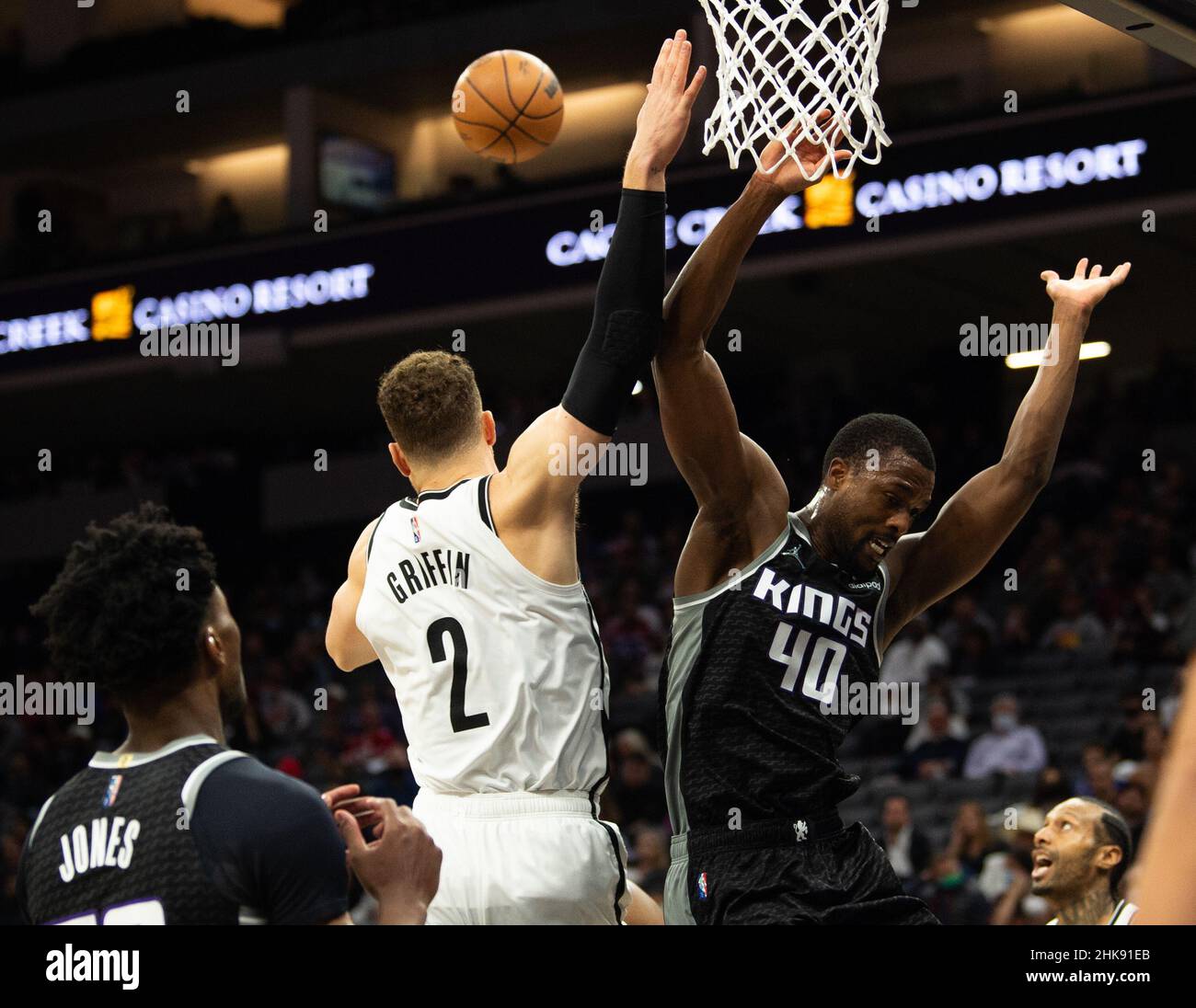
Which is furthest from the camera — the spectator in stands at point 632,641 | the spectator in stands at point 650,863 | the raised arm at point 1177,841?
the spectator in stands at point 632,641

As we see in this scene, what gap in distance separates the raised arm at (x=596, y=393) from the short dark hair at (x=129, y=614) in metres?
0.78

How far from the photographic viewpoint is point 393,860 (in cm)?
247

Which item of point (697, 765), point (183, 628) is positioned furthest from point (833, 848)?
point (183, 628)

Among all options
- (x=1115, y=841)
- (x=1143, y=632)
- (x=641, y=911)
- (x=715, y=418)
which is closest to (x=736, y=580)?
(x=715, y=418)

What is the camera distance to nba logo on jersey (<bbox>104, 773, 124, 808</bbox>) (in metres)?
2.43

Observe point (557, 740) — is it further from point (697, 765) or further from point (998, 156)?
point (998, 156)

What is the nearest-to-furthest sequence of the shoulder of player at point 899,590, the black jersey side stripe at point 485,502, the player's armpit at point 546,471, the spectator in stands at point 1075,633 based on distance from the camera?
the player's armpit at point 546,471 < the black jersey side stripe at point 485,502 < the shoulder of player at point 899,590 < the spectator in stands at point 1075,633

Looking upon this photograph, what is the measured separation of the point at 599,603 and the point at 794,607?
32.2ft

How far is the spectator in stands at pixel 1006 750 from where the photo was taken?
31.1 ft

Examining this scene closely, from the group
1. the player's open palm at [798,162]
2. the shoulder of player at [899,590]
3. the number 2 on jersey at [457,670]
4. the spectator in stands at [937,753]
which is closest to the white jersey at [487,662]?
the number 2 on jersey at [457,670]

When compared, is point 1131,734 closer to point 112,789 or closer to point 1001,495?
point 1001,495

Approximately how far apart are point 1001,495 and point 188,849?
231 cm

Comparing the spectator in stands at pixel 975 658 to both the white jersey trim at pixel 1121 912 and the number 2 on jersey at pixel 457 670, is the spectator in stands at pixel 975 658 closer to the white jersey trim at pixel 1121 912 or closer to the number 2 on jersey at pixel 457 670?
the white jersey trim at pixel 1121 912

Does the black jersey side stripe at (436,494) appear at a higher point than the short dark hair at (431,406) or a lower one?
lower
